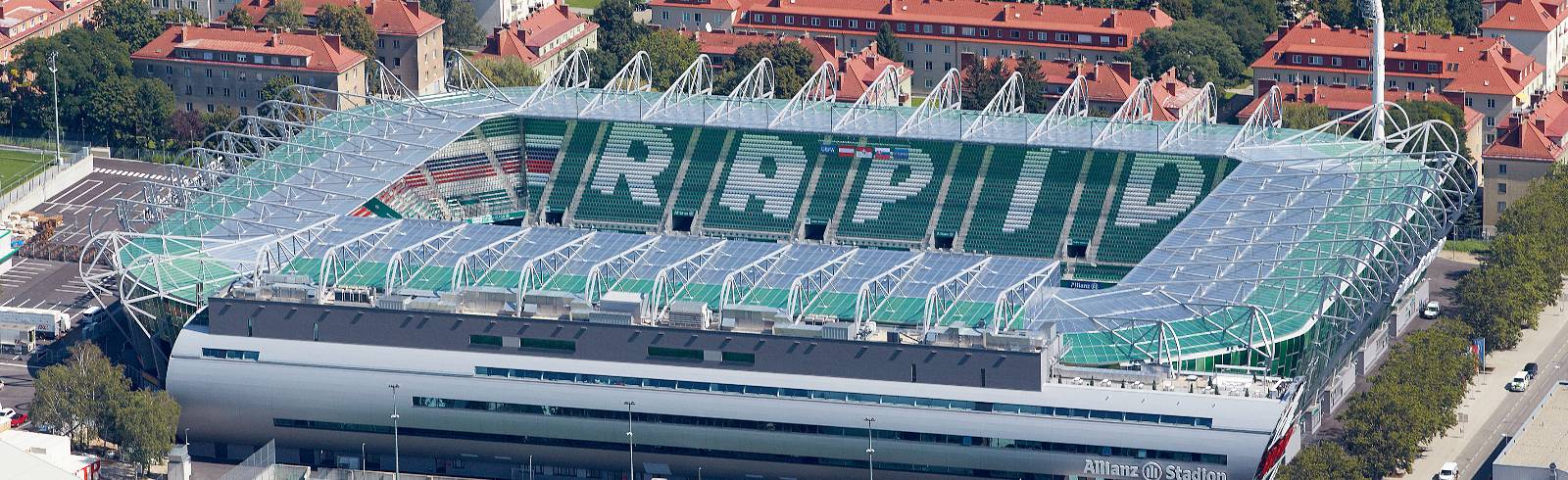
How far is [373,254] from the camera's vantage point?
632 ft

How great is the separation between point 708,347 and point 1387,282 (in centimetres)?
4053

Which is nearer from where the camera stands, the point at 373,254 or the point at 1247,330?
the point at 1247,330

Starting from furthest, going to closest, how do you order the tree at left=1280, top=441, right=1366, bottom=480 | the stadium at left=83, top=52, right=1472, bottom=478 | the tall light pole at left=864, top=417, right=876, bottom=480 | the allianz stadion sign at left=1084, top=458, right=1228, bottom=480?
the tall light pole at left=864, top=417, right=876, bottom=480 → the stadium at left=83, top=52, right=1472, bottom=478 → the allianz stadion sign at left=1084, top=458, right=1228, bottom=480 → the tree at left=1280, top=441, right=1366, bottom=480

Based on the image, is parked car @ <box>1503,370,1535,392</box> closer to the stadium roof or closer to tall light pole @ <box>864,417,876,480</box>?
the stadium roof

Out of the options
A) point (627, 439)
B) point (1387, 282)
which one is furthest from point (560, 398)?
point (1387, 282)

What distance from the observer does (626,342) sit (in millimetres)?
181125

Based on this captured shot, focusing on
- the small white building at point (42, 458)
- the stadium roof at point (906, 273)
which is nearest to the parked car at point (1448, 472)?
the stadium roof at point (906, 273)

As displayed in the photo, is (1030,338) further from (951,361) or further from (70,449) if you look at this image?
(70,449)

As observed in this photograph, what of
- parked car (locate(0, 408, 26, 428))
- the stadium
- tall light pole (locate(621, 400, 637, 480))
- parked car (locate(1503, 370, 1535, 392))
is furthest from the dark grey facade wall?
parked car (locate(1503, 370, 1535, 392))

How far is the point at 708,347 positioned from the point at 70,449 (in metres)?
35.4

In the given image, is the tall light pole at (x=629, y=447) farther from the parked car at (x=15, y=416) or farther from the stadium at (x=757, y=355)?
the parked car at (x=15, y=416)

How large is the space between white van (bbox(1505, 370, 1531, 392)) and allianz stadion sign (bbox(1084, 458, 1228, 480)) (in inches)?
1248

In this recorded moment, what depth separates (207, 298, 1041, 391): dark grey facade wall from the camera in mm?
176375

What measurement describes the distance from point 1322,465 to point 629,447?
35.9m
